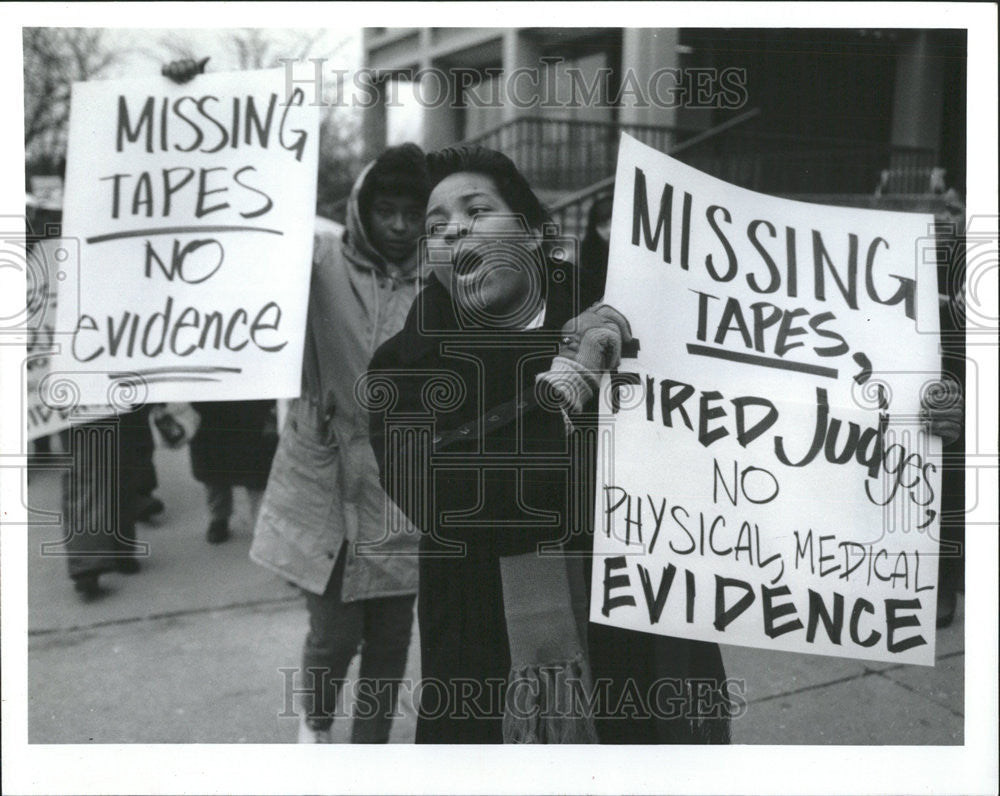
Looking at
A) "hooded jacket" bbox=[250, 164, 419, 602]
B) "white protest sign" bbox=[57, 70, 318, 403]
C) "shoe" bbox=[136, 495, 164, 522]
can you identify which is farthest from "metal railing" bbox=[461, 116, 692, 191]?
"shoe" bbox=[136, 495, 164, 522]

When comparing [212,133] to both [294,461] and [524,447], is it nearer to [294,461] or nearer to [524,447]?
[294,461]

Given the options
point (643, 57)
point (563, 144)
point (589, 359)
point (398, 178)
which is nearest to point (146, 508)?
point (398, 178)

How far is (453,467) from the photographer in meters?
2.80

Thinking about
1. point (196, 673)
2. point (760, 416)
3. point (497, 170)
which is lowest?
point (196, 673)

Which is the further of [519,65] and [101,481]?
[101,481]

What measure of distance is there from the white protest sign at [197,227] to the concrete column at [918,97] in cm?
166

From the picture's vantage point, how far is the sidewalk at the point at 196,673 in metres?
3.00

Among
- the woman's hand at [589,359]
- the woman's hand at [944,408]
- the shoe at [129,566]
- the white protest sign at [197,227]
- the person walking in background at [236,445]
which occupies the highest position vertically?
the white protest sign at [197,227]

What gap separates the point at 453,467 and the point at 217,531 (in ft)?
3.21

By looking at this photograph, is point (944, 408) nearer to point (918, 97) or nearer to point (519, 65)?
point (918, 97)

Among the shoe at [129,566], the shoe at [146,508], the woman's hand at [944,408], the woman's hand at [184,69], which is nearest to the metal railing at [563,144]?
the woman's hand at [184,69]

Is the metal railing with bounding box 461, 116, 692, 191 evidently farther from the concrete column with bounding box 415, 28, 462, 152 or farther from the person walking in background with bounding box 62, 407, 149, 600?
the person walking in background with bounding box 62, 407, 149, 600

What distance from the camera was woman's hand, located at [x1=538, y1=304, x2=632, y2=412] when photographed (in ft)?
8.63

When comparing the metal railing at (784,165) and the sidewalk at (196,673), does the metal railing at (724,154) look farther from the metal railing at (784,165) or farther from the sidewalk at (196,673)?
the sidewalk at (196,673)
